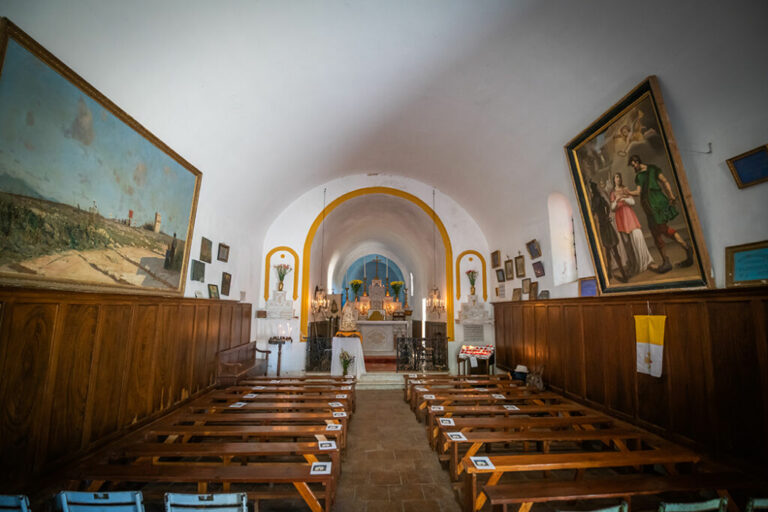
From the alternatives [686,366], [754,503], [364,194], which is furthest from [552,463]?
[364,194]

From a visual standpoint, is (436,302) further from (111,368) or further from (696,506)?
(696,506)

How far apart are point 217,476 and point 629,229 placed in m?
5.32

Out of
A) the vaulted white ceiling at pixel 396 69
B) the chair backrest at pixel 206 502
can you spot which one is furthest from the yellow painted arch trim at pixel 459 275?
the chair backrest at pixel 206 502

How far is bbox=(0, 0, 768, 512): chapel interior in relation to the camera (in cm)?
269

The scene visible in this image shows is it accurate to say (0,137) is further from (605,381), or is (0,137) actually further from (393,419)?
(605,381)

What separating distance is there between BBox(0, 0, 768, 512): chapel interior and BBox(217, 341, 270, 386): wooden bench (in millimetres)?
78

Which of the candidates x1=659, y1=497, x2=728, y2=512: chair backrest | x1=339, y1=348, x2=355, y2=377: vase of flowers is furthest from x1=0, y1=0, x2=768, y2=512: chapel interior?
x1=339, y1=348, x2=355, y2=377: vase of flowers

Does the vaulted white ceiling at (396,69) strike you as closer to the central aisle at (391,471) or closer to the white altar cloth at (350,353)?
the white altar cloth at (350,353)

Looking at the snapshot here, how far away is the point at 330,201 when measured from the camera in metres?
10.0

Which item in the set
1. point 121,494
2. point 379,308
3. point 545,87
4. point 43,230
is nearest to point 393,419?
point 121,494

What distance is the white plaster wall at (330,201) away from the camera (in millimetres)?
9211

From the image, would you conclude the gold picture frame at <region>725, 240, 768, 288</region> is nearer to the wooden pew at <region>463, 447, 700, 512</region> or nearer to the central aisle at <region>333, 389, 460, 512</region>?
the wooden pew at <region>463, 447, 700, 512</region>

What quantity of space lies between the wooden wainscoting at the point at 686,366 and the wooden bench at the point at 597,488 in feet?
2.82

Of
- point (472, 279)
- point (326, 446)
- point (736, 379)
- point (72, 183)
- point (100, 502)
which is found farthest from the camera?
point (472, 279)
